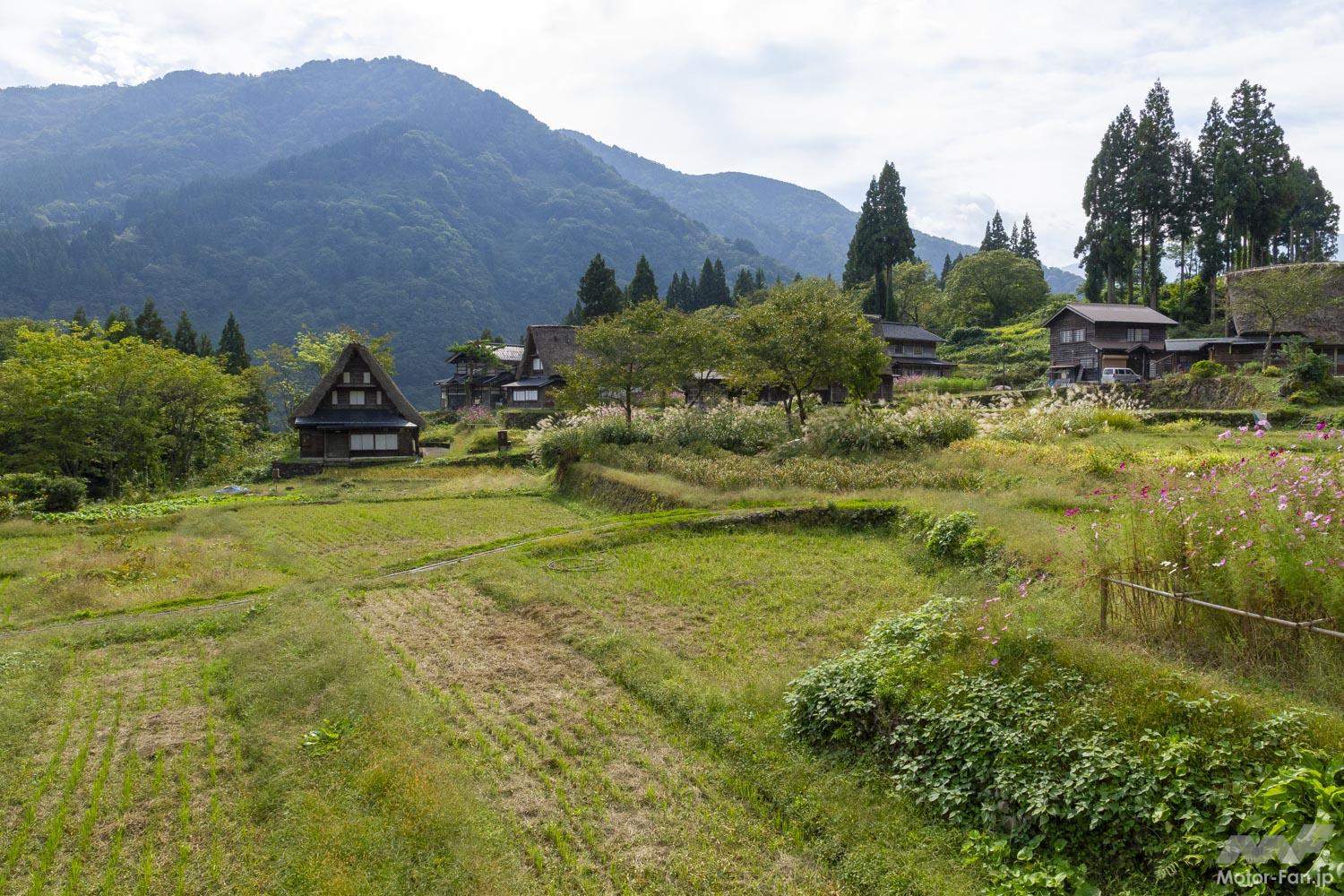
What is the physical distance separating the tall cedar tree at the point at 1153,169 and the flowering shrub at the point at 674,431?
36886mm

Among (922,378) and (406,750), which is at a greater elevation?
(922,378)

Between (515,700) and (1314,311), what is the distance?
46425 mm

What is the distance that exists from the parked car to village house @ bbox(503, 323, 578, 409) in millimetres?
31446

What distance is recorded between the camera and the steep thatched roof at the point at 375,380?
36.2 meters

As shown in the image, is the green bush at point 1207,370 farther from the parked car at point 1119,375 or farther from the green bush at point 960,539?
the green bush at point 960,539

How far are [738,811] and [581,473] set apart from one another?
17.4 metres

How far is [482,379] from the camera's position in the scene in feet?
194

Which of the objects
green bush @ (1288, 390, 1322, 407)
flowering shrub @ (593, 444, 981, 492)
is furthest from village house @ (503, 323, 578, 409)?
green bush @ (1288, 390, 1322, 407)

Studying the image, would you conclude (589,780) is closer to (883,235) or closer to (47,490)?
(47,490)

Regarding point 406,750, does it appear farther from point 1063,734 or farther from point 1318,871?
point 1318,871

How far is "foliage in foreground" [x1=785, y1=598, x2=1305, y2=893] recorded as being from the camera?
415 cm

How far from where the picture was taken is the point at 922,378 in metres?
48.1

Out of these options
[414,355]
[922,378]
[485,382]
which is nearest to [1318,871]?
[922,378]

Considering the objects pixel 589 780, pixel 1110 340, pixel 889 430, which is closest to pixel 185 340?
pixel 889 430
